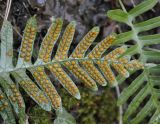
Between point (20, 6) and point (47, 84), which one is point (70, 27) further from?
point (20, 6)

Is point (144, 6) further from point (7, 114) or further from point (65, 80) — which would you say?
point (7, 114)

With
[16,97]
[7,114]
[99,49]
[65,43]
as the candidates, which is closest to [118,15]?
[99,49]

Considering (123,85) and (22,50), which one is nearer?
(22,50)

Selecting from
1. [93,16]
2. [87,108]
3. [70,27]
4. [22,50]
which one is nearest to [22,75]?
[22,50]

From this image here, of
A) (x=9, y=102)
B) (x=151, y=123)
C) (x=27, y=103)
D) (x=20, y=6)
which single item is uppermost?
(x=20, y=6)

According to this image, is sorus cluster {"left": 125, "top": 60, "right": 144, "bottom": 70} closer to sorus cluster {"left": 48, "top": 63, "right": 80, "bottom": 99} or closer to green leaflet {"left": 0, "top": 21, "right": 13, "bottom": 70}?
sorus cluster {"left": 48, "top": 63, "right": 80, "bottom": 99}

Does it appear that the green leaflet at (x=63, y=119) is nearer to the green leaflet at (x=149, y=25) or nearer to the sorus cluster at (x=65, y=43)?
the sorus cluster at (x=65, y=43)
